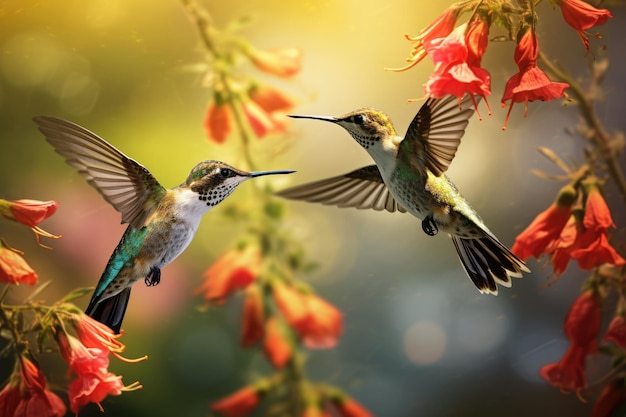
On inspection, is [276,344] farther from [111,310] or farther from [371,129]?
[371,129]

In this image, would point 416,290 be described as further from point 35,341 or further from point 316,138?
point 35,341

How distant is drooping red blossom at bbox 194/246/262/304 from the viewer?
125cm

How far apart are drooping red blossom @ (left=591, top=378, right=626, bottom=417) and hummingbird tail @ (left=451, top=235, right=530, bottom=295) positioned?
0.50 meters

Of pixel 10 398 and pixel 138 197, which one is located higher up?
pixel 138 197

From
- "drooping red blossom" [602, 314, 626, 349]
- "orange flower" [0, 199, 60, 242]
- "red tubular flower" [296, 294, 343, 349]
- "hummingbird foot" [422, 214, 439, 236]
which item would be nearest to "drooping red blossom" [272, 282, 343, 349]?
"red tubular flower" [296, 294, 343, 349]

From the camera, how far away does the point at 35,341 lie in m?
1.09

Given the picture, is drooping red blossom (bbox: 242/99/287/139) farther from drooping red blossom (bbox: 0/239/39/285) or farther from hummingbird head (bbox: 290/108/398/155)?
drooping red blossom (bbox: 0/239/39/285)

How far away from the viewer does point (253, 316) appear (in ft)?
4.24

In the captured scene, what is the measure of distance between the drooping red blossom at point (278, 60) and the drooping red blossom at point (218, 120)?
9cm

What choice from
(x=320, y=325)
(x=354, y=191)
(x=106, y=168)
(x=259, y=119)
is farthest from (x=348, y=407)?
(x=106, y=168)

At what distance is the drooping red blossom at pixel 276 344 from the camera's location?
1299 mm

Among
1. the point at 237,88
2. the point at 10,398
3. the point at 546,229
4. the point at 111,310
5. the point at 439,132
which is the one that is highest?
the point at 237,88

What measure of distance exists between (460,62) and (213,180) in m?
0.38

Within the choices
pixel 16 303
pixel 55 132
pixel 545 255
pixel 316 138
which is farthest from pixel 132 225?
pixel 545 255
